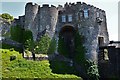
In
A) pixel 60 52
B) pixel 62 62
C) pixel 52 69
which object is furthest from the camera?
pixel 60 52

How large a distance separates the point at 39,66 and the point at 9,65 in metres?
4.87

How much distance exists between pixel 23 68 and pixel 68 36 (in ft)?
52.5

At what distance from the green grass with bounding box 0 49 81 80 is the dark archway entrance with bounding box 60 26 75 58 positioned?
31.8ft

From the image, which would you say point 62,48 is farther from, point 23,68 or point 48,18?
point 23,68

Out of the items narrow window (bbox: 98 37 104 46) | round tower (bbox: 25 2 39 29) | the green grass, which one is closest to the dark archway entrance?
narrow window (bbox: 98 37 104 46)

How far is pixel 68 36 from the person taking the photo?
59.0 meters

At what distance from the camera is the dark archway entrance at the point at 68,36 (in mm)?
58156

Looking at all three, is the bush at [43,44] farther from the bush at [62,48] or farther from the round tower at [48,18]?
the bush at [62,48]

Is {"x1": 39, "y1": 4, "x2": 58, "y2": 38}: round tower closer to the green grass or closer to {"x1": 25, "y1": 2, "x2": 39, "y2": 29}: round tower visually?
{"x1": 25, "y1": 2, "x2": 39, "y2": 29}: round tower

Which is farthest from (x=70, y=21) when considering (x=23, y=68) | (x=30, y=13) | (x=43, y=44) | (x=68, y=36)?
(x=23, y=68)

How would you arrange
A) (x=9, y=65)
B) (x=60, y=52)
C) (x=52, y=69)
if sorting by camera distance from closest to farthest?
(x=9, y=65) → (x=52, y=69) → (x=60, y=52)

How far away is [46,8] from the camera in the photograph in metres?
57.6

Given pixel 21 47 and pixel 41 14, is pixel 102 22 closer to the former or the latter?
pixel 41 14

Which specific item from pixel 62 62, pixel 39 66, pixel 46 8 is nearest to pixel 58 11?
pixel 46 8
